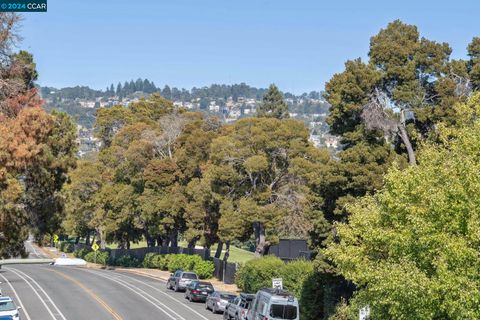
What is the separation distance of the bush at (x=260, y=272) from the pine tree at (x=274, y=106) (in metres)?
67.8

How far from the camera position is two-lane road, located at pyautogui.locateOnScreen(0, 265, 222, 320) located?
1563 inches

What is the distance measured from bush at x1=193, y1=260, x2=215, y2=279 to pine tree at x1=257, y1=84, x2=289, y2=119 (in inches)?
2168

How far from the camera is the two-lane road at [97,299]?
3969 centimetres

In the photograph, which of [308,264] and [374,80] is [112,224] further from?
[374,80]

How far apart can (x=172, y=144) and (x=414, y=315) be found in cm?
5537

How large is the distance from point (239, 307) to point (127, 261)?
52179 mm

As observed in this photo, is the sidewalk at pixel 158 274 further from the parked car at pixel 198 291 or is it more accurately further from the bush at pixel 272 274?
the parked car at pixel 198 291

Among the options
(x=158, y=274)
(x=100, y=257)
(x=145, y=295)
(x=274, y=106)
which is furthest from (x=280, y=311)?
(x=274, y=106)

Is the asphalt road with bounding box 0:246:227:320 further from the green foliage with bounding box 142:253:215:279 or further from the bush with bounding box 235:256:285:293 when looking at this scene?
the bush with bounding box 235:256:285:293

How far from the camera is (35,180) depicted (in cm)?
4728

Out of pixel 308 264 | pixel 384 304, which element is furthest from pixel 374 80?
pixel 384 304

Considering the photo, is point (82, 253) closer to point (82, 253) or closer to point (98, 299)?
point (82, 253)

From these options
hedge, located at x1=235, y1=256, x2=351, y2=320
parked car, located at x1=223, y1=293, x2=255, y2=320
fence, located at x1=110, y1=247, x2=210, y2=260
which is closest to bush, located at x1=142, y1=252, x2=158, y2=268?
fence, located at x1=110, y1=247, x2=210, y2=260

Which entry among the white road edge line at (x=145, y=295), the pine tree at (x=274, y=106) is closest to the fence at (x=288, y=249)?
the white road edge line at (x=145, y=295)
